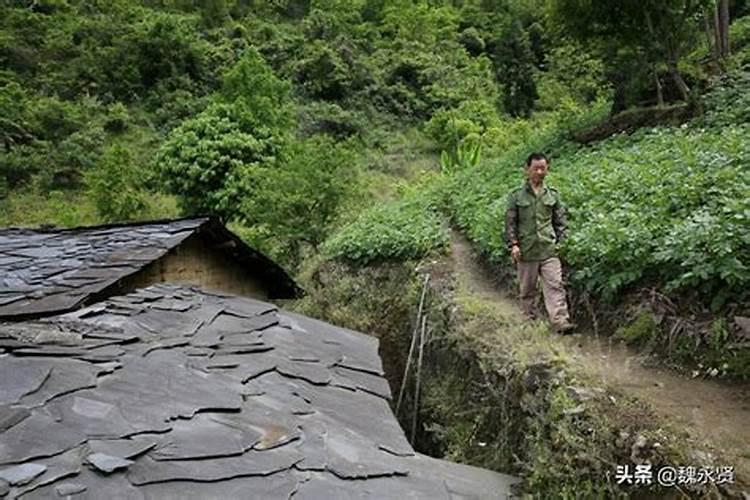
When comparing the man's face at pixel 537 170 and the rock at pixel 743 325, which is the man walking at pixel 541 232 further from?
the rock at pixel 743 325

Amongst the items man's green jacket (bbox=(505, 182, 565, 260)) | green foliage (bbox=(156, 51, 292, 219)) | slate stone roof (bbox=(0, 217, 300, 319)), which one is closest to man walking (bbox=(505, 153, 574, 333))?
man's green jacket (bbox=(505, 182, 565, 260))

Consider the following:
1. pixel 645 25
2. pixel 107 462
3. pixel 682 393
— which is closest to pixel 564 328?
pixel 682 393

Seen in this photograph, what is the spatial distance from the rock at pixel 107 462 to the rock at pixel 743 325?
399 cm

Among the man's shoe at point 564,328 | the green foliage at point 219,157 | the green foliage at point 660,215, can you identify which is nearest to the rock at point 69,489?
the green foliage at point 660,215

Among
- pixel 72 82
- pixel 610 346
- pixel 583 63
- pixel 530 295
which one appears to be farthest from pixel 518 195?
pixel 72 82

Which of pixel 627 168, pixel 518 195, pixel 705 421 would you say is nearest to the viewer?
pixel 705 421

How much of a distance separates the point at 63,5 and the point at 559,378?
119 feet

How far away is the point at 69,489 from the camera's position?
97.3 inches

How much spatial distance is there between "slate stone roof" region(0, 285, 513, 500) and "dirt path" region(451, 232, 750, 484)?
4.13ft

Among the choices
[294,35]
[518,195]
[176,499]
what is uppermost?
[294,35]

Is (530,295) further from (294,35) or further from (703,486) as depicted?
(294,35)

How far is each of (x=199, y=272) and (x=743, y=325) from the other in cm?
558

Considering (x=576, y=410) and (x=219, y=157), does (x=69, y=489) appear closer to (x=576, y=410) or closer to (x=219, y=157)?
(x=576, y=410)

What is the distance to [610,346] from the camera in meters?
5.58
